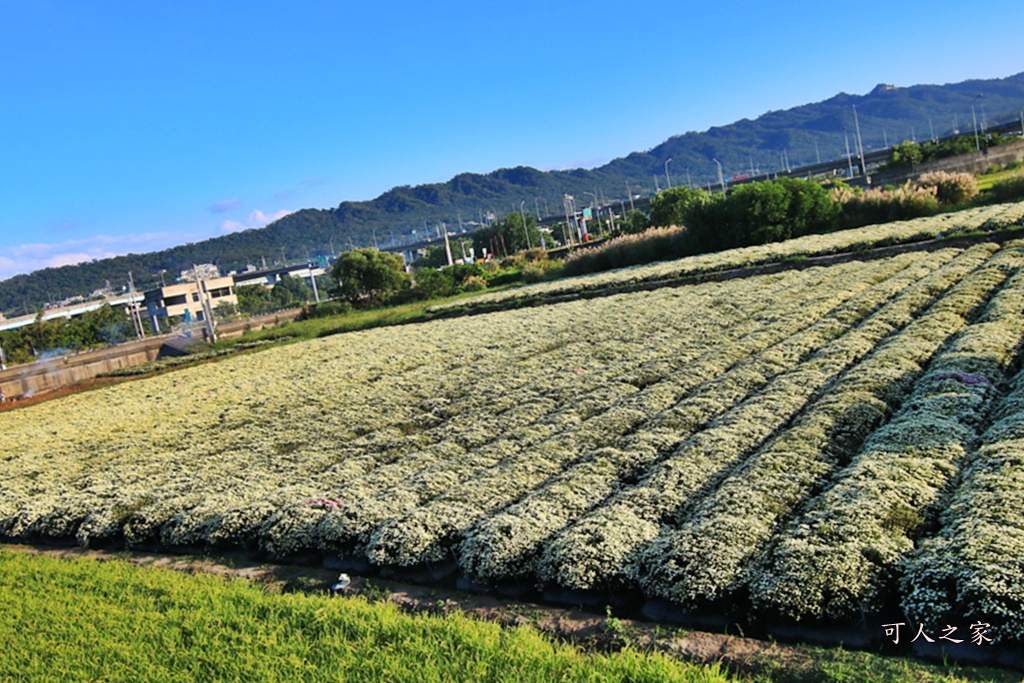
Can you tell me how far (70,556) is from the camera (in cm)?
1207

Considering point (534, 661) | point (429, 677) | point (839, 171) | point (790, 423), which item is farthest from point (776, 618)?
point (839, 171)

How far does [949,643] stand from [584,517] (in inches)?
159

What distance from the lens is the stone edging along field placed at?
679 cm

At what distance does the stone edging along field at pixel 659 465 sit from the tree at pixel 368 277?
37638 mm

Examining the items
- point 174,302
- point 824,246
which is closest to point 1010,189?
point 824,246

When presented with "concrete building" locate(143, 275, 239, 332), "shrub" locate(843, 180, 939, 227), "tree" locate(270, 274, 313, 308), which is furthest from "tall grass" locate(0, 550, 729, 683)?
"tree" locate(270, 274, 313, 308)

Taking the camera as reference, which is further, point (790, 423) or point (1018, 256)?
point (1018, 256)

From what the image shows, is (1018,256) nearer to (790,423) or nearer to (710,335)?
(710,335)

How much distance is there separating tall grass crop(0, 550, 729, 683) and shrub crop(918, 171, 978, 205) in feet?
142

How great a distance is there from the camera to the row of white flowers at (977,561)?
5.65 metres

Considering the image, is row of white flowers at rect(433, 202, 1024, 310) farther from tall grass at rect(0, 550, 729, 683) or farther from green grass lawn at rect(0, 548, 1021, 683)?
tall grass at rect(0, 550, 729, 683)

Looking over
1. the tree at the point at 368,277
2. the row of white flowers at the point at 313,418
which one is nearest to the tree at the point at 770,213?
the row of white flowers at the point at 313,418

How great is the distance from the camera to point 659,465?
33.4 ft

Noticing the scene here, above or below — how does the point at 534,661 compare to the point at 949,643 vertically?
above
